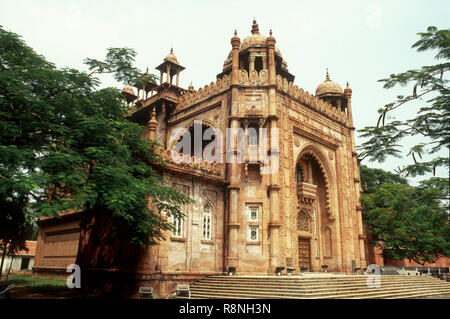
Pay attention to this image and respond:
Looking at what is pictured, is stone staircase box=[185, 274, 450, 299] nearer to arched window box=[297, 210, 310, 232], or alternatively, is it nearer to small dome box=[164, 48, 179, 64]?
arched window box=[297, 210, 310, 232]

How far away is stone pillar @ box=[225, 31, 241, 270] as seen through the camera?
17.8 m

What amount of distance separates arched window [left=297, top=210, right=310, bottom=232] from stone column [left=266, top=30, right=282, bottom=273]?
5368 millimetres

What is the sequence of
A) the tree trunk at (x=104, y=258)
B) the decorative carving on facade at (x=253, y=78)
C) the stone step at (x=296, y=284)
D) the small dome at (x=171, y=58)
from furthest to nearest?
1. the small dome at (x=171, y=58)
2. the decorative carving on facade at (x=253, y=78)
3. the tree trunk at (x=104, y=258)
4. the stone step at (x=296, y=284)

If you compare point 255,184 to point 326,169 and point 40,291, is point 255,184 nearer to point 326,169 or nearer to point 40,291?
point 326,169

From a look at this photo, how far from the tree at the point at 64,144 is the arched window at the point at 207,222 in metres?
3.88

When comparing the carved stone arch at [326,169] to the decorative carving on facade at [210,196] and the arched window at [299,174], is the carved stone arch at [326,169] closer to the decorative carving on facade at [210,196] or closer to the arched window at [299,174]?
the arched window at [299,174]

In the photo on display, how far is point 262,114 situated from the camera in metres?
19.7

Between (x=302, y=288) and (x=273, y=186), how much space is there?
630 cm

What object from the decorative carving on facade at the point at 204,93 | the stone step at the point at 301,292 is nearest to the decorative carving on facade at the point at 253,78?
the decorative carving on facade at the point at 204,93

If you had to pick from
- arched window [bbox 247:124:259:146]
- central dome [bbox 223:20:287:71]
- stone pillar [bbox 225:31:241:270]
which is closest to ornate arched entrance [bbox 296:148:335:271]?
arched window [bbox 247:124:259:146]

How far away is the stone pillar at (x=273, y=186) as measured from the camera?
17766mm

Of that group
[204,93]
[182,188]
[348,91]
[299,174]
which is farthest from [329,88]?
[182,188]
